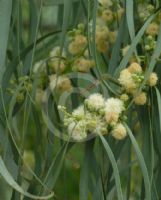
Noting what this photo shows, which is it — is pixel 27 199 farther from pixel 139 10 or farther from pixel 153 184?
pixel 139 10

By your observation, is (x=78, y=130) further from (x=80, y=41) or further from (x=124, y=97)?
(x=80, y=41)

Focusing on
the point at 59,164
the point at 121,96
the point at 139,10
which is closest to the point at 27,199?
the point at 59,164

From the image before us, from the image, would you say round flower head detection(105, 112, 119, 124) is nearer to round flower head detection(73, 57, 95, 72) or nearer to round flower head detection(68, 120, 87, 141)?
round flower head detection(68, 120, 87, 141)

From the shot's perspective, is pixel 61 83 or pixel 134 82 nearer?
pixel 134 82

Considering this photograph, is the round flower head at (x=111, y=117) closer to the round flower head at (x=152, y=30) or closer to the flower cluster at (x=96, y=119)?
the flower cluster at (x=96, y=119)

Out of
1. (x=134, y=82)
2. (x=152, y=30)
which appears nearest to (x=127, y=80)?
(x=134, y=82)

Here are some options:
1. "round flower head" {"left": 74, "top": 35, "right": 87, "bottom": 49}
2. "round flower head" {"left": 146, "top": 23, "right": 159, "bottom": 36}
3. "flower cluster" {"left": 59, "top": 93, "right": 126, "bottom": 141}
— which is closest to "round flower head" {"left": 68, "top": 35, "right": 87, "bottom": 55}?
"round flower head" {"left": 74, "top": 35, "right": 87, "bottom": 49}
